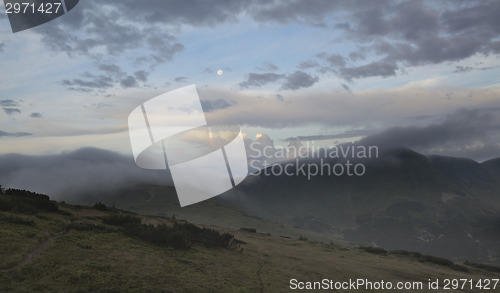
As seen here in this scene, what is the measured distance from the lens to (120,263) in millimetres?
18594

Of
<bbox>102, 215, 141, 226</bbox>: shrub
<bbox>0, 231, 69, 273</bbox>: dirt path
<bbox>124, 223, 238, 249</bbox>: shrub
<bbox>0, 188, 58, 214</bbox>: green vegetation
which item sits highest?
<bbox>0, 188, 58, 214</bbox>: green vegetation

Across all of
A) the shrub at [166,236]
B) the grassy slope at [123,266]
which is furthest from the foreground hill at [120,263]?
the shrub at [166,236]

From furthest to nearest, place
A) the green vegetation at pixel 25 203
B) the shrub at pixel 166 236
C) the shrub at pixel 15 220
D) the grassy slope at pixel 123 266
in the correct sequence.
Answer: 1. the shrub at pixel 166 236
2. the green vegetation at pixel 25 203
3. the shrub at pixel 15 220
4. the grassy slope at pixel 123 266

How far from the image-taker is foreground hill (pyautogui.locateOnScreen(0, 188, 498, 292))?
1543 centimetres

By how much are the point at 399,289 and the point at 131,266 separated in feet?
68.8

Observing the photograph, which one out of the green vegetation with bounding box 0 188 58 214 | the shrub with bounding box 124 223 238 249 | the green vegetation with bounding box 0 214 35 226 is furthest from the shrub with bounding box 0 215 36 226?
the shrub with bounding box 124 223 238 249

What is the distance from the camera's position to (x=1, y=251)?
1648 centimetres

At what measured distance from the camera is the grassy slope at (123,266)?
1520 cm

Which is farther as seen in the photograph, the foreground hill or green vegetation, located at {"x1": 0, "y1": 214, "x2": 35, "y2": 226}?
green vegetation, located at {"x1": 0, "y1": 214, "x2": 35, "y2": 226}

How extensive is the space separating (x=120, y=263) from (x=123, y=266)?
52 cm

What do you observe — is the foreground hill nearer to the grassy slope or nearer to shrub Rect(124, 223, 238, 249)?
the grassy slope

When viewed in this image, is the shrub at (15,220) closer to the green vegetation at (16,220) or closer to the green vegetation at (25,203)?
the green vegetation at (16,220)

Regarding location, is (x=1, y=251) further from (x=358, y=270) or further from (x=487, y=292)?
(x=487, y=292)

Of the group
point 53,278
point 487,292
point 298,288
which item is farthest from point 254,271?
point 487,292
